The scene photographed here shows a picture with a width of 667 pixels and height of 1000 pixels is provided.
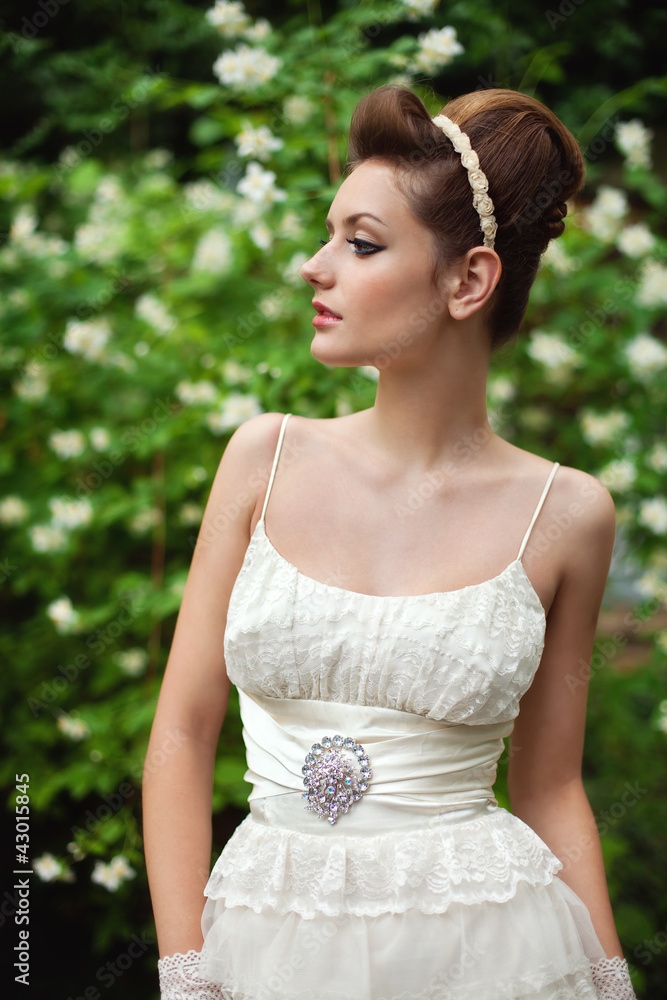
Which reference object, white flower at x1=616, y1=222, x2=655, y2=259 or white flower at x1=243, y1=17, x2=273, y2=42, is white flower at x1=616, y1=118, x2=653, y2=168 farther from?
white flower at x1=243, y1=17, x2=273, y2=42

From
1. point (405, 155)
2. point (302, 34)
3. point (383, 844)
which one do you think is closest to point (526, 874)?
point (383, 844)

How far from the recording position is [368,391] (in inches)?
85.6

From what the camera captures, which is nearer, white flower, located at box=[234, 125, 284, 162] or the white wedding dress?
the white wedding dress

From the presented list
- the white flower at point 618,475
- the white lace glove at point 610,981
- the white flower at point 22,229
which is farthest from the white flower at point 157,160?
the white lace glove at point 610,981

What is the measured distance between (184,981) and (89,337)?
206 centimetres

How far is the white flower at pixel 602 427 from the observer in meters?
2.86

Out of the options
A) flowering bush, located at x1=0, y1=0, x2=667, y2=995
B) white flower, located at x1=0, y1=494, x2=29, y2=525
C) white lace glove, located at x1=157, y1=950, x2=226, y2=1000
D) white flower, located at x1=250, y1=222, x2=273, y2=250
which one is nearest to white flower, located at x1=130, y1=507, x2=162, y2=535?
flowering bush, located at x1=0, y1=0, x2=667, y2=995

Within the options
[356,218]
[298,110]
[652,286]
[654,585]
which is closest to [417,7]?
[298,110]

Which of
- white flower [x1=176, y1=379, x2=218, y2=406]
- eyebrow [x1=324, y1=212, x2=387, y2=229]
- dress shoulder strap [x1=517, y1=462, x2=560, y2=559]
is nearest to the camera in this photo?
eyebrow [x1=324, y1=212, x2=387, y2=229]

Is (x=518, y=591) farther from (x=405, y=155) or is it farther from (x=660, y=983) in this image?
(x=660, y=983)

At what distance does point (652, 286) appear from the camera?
2.90 meters

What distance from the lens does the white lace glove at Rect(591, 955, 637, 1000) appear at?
144 centimetres

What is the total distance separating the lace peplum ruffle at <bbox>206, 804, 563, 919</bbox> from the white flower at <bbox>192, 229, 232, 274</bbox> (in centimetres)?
191

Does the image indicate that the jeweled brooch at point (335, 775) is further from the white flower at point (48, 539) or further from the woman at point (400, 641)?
the white flower at point (48, 539)
